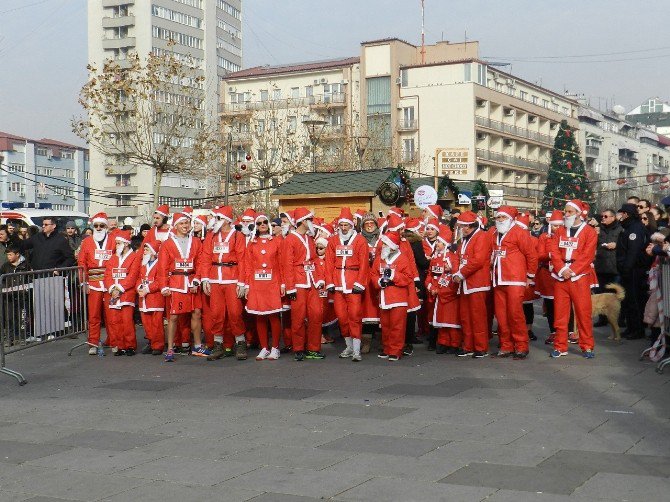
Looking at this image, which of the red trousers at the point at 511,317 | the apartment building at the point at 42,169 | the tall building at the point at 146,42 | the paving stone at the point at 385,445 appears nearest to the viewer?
the paving stone at the point at 385,445

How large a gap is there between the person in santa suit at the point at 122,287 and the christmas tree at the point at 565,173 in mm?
68079

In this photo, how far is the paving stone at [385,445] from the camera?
289 inches

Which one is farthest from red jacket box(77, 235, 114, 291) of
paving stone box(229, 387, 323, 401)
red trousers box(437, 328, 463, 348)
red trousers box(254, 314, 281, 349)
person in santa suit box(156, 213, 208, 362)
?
red trousers box(437, 328, 463, 348)

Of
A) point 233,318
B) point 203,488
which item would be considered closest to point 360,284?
point 233,318

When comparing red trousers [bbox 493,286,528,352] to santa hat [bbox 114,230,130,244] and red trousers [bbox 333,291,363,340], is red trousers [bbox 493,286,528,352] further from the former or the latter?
santa hat [bbox 114,230,130,244]

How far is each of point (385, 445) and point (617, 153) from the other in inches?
4942

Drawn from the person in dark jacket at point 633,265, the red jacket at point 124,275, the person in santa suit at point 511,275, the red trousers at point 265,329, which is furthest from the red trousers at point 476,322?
the red jacket at point 124,275

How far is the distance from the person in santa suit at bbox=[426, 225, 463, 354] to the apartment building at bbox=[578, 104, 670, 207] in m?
88.6

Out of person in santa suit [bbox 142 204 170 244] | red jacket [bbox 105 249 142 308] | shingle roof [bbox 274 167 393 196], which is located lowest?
red jacket [bbox 105 249 142 308]

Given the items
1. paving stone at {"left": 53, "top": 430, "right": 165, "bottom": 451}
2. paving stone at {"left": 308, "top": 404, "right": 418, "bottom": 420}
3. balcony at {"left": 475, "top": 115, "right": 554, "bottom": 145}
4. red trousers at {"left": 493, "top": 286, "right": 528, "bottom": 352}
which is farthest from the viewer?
balcony at {"left": 475, "top": 115, "right": 554, "bottom": 145}

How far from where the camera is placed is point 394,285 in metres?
13.0

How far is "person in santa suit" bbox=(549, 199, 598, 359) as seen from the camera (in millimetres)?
12562

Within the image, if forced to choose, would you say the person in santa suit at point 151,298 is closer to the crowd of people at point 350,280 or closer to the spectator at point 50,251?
the crowd of people at point 350,280

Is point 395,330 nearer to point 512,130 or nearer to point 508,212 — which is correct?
point 508,212
